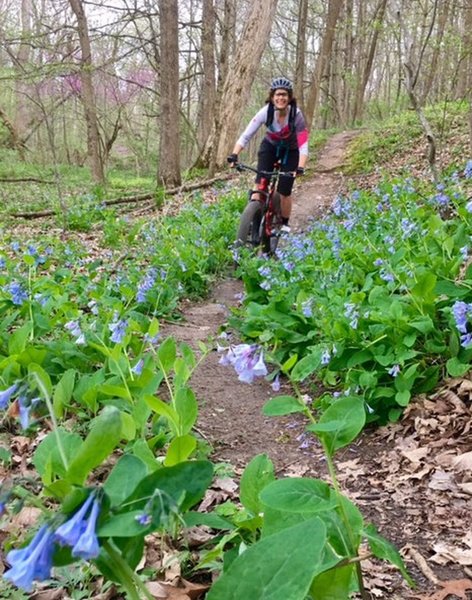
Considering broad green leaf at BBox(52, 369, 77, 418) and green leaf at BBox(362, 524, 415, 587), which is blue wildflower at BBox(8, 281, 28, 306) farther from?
green leaf at BBox(362, 524, 415, 587)

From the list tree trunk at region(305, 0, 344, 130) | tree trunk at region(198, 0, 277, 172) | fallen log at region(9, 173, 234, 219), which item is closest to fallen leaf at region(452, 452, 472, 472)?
fallen log at region(9, 173, 234, 219)

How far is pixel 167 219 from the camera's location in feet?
25.2

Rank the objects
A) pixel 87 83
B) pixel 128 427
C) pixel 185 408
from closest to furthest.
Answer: pixel 185 408 < pixel 128 427 < pixel 87 83

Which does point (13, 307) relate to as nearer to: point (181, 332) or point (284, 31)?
point (181, 332)

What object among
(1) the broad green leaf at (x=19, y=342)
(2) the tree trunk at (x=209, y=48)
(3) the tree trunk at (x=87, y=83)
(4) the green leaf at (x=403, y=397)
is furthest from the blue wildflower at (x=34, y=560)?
(2) the tree trunk at (x=209, y=48)

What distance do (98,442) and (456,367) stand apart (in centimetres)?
194

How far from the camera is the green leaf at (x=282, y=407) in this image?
4.13 feet

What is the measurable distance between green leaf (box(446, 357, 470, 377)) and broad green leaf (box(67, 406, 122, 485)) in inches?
74.6

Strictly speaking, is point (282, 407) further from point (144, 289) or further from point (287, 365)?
point (144, 289)

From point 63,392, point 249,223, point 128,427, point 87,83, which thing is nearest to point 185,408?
point 128,427

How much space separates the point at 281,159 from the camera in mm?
6266

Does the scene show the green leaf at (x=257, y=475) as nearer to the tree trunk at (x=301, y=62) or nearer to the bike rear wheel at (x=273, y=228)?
the bike rear wheel at (x=273, y=228)

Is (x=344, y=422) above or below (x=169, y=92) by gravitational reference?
below

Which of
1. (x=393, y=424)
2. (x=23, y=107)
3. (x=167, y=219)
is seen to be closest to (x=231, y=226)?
(x=167, y=219)
